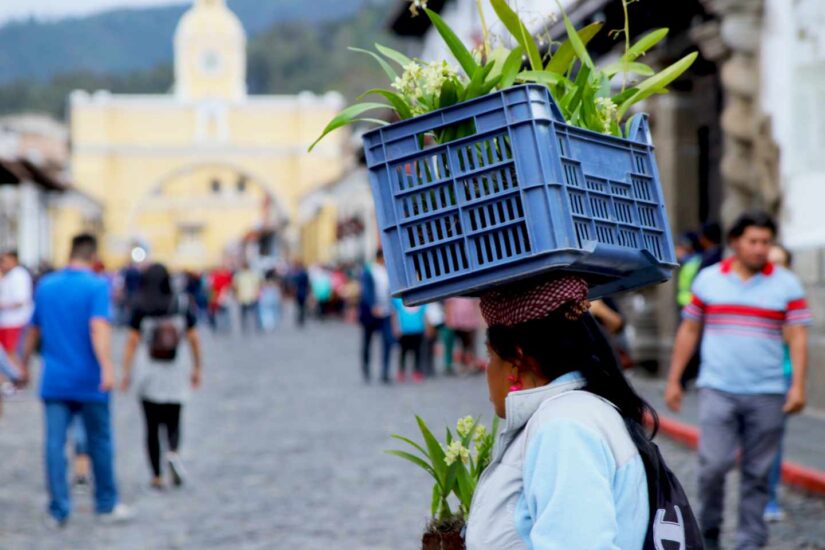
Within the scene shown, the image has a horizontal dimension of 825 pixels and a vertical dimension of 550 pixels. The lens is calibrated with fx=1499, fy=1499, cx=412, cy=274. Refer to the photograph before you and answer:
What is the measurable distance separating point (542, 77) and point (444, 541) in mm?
1018

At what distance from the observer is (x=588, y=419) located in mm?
2820

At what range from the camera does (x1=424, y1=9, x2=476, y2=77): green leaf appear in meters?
3.11

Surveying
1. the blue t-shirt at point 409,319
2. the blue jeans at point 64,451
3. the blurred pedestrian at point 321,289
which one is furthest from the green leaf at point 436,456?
the blurred pedestrian at point 321,289

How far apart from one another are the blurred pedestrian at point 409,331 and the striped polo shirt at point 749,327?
1016cm

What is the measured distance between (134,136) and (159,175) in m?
2.42

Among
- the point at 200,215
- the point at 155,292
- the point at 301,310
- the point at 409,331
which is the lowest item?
the point at 155,292

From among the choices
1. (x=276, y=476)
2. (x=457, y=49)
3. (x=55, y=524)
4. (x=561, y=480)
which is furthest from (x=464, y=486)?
(x=276, y=476)

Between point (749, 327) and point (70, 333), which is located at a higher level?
point (70, 333)

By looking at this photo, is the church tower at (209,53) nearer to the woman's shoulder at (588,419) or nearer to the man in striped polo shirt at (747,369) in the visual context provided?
the man in striped polo shirt at (747,369)

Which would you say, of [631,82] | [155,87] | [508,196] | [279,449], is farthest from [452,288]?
[155,87]

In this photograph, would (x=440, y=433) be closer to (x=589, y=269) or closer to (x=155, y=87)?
(x=589, y=269)

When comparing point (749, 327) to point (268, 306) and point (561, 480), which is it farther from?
point (268, 306)

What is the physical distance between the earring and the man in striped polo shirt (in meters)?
4.18

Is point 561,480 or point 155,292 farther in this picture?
point 155,292
